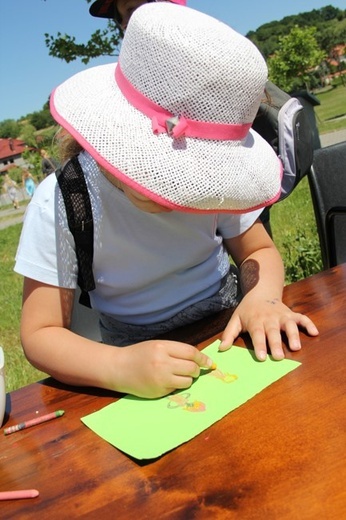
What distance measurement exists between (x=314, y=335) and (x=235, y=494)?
422 millimetres

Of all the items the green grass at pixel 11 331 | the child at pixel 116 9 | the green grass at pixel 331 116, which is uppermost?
the child at pixel 116 9

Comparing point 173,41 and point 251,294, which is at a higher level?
point 173,41

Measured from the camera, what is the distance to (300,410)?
0.75 m

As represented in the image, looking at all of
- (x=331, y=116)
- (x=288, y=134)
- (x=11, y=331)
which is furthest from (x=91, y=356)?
(x=331, y=116)

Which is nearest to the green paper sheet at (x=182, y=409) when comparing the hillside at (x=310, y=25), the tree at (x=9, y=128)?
the hillside at (x=310, y=25)

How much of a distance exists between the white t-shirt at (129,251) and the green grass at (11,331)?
129 centimetres

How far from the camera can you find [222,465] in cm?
67

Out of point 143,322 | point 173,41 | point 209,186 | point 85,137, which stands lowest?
point 143,322

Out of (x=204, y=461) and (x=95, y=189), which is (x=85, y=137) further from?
(x=204, y=461)

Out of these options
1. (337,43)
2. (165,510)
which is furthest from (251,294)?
(337,43)

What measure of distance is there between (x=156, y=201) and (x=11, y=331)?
303 cm

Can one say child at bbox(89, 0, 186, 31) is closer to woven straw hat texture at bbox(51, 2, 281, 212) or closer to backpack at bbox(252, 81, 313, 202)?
backpack at bbox(252, 81, 313, 202)

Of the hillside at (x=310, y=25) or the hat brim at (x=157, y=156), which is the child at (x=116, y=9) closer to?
the hat brim at (x=157, y=156)

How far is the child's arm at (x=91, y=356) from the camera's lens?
88cm
